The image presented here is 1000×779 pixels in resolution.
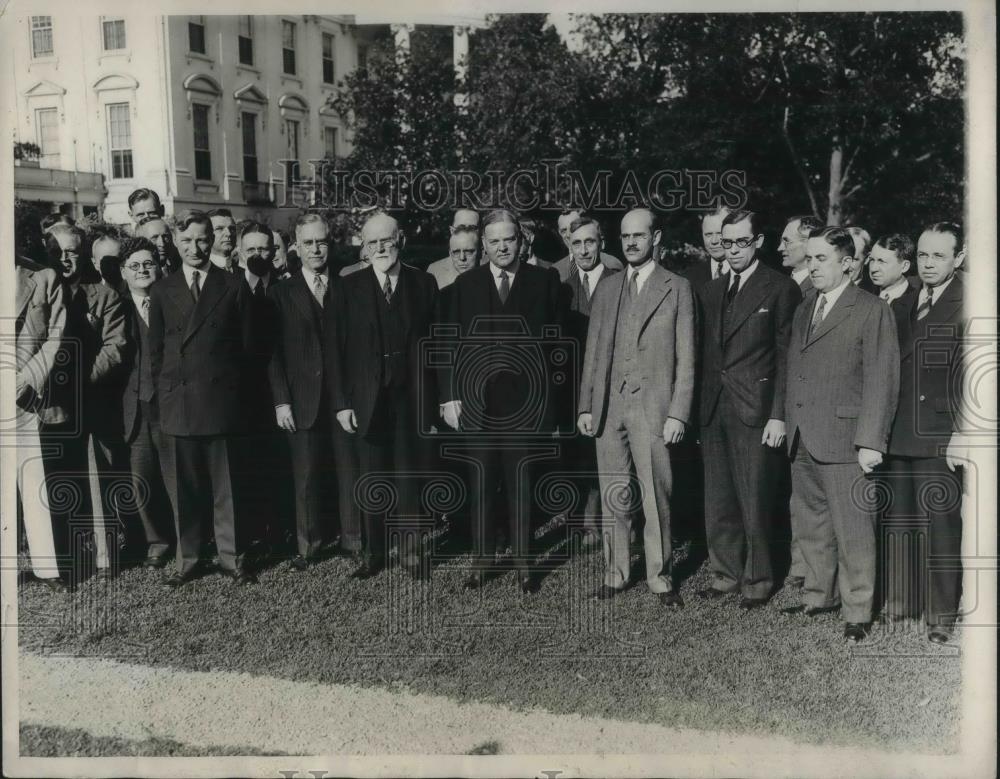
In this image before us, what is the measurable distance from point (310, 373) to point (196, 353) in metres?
0.61

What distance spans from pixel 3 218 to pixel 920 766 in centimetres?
539

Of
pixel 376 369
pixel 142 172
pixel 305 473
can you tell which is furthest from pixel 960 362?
pixel 142 172

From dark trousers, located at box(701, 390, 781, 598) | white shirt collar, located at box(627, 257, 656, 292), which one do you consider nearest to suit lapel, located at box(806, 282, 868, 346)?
dark trousers, located at box(701, 390, 781, 598)

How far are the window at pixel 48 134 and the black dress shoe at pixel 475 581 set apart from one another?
3.12 meters

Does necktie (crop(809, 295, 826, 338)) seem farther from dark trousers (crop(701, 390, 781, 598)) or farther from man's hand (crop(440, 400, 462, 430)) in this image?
man's hand (crop(440, 400, 462, 430))

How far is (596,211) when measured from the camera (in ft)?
16.6

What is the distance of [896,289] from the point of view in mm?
4754

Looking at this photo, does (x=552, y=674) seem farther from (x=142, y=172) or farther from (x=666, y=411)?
(x=142, y=172)

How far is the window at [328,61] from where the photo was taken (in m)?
4.91

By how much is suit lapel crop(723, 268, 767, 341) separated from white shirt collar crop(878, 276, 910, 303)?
63cm

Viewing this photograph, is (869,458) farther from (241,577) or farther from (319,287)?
(241,577)

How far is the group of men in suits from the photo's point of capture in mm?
4672

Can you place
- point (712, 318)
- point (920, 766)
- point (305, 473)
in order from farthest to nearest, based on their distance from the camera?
point (305, 473)
point (712, 318)
point (920, 766)

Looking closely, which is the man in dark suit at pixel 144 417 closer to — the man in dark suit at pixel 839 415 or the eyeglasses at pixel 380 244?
the eyeglasses at pixel 380 244
